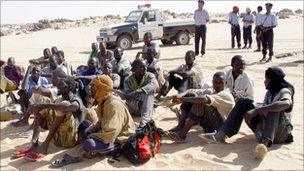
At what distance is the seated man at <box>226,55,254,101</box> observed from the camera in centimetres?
653

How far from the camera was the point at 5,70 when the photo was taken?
32.0ft

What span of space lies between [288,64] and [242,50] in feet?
14.8

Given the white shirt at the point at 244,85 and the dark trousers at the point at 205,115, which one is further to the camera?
the white shirt at the point at 244,85

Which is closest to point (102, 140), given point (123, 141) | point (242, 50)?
point (123, 141)

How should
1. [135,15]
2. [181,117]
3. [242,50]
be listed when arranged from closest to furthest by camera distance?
[181,117] → [242,50] → [135,15]

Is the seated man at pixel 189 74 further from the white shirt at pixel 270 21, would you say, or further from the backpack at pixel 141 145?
the white shirt at pixel 270 21

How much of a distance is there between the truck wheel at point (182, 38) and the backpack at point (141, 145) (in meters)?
14.9

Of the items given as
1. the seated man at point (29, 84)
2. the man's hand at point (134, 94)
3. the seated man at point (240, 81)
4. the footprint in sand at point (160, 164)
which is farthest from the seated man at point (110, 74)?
the footprint in sand at point (160, 164)

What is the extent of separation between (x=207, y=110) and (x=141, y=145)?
1.15 metres

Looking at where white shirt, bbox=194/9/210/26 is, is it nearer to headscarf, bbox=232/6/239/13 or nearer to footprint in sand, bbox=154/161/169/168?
headscarf, bbox=232/6/239/13

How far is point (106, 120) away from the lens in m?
5.56

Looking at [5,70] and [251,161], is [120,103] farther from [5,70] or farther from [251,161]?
[5,70]

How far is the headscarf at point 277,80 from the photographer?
18.7ft

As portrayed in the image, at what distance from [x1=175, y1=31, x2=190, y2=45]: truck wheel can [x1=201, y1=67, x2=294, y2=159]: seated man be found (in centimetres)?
1463
